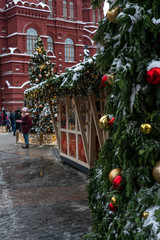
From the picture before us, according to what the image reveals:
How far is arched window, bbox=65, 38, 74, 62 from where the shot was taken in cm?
3947

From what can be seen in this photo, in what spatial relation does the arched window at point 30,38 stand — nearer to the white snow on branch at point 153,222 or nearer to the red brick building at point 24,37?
the red brick building at point 24,37

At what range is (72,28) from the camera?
131 ft

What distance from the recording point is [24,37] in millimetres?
33375

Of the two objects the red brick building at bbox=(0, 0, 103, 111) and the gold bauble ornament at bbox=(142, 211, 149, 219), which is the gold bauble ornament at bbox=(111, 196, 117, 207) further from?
the red brick building at bbox=(0, 0, 103, 111)

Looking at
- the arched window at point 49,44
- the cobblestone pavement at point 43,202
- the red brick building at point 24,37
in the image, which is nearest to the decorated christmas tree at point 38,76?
the cobblestone pavement at point 43,202

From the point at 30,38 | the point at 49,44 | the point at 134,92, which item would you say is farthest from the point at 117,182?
the point at 49,44

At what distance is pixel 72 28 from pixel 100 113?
34.4 meters

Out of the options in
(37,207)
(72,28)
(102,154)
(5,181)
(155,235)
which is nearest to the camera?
(155,235)

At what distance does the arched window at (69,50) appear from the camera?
129 feet

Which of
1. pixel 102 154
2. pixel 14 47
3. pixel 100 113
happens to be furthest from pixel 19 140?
pixel 14 47

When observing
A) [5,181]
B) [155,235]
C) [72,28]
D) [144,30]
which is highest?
[72,28]

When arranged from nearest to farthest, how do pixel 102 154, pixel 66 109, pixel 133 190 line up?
pixel 133 190 → pixel 102 154 → pixel 66 109

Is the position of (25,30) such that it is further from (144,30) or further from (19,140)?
(144,30)

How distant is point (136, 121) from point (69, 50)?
38234mm
